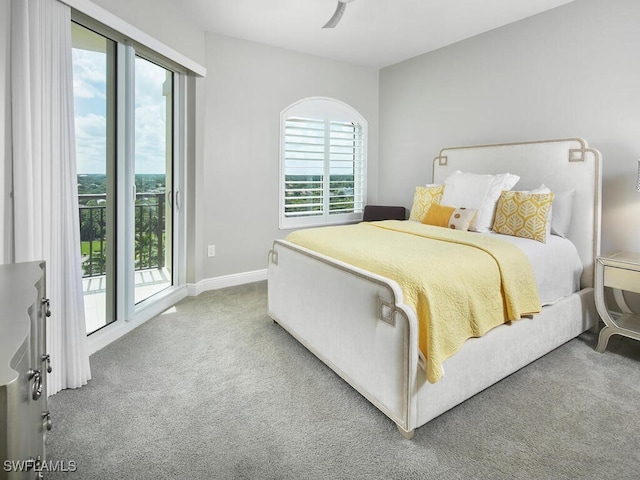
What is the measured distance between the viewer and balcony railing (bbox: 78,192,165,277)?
2681mm

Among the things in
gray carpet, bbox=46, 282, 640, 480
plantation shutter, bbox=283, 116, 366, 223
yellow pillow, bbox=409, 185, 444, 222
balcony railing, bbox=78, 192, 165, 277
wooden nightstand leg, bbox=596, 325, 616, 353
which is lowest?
gray carpet, bbox=46, 282, 640, 480

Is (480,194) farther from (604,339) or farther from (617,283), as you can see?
(604,339)

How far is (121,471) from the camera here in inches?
61.0

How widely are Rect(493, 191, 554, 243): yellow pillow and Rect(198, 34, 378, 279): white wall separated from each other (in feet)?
8.04

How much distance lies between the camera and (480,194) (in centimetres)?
320

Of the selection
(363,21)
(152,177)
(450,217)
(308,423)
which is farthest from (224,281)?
(363,21)

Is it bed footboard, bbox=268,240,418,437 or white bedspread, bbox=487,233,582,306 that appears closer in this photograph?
bed footboard, bbox=268,240,418,437

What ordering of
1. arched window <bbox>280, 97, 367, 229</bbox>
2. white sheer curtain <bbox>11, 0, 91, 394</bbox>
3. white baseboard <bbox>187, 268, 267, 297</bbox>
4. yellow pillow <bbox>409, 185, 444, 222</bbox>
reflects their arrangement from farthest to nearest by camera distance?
arched window <bbox>280, 97, 367, 229</bbox>, white baseboard <bbox>187, 268, 267, 297</bbox>, yellow pillow <bbox>409, 185, 444, 222</bbox>, white sheer curtain <bbox>11, 0, 91, 394</bbox>

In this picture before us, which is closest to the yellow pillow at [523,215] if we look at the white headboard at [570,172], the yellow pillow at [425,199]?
the white headboard at [570,172]

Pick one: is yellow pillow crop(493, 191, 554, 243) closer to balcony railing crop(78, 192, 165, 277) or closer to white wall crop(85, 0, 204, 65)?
balcony railing crop(78, 192, 165, 277)

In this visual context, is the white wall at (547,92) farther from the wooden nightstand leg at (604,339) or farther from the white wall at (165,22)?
the white wall at (165,22)

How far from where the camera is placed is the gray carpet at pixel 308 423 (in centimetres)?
159

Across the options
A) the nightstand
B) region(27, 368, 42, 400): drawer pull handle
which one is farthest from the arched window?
region(27, 368, 42, 400): drawer pull handle

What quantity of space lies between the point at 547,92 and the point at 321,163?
2.46 m
